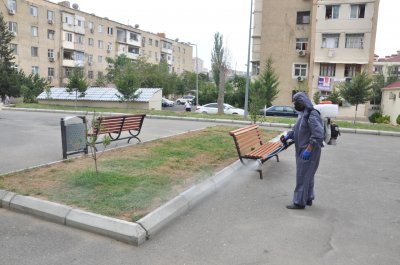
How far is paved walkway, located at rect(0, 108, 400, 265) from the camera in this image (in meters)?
3.53

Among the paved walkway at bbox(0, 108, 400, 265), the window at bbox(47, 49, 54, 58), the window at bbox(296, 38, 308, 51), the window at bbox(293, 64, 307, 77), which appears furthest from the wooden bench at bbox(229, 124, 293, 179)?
the window at bbox(47, 49, 54, 58)

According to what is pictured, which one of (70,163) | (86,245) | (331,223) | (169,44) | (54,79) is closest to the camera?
(86,245)

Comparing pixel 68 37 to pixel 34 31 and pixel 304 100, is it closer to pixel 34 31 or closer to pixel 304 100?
pixel 34 31

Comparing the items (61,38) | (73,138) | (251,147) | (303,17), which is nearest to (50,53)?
(61,38)

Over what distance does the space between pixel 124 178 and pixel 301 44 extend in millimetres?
37903

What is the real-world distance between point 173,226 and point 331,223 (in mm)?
2031

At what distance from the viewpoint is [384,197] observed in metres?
5.67

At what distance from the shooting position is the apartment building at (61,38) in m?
48.8

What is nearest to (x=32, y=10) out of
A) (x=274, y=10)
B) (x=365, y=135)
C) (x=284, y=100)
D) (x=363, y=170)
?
(x=274, y=10)

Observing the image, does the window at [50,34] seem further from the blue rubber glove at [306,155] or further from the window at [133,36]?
the blue rubber glove at [306,155]

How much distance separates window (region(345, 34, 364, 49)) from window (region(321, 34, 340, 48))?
42.1 inches

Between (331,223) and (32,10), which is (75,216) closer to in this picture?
(331,223)

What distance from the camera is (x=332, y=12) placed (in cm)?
3697

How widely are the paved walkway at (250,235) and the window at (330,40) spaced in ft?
112
